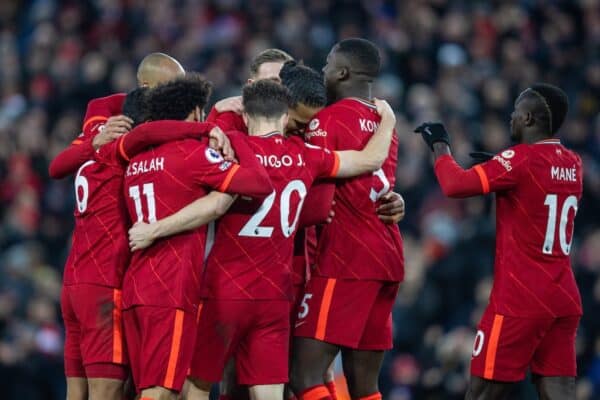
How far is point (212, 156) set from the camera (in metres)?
7.29

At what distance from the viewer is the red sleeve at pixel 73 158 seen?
311 inches

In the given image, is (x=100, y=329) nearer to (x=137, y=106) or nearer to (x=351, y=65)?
(x=137, y=106)

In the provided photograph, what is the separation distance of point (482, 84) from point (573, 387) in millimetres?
7137

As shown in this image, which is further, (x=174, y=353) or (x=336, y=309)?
(x=336, y=309)

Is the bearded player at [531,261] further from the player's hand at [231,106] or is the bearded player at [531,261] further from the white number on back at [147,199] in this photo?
the white number on back at [147,199]

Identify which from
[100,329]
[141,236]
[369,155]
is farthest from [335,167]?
[100,329]

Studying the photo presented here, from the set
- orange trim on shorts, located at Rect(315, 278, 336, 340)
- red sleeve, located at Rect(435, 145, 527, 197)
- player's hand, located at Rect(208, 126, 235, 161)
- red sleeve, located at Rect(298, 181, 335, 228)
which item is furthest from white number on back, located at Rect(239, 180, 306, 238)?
red sleeve, located at Rect(435, 145, 527, 197)

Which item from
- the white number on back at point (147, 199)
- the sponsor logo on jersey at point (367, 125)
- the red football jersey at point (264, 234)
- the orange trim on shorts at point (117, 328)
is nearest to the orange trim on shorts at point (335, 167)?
the red football jersey at point (264, 234)

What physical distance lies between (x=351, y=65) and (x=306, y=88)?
0.32 metres

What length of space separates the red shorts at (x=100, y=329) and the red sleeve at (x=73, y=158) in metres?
0.74

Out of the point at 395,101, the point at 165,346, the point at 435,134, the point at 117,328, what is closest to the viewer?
the point at 165,346

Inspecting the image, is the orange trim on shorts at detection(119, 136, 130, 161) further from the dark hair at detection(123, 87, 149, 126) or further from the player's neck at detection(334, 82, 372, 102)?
the player's neck at detection(334, 82, 372, 102)

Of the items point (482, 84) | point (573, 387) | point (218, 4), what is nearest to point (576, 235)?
point (482, 84)

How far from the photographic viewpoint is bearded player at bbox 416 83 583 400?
787 centimetres
